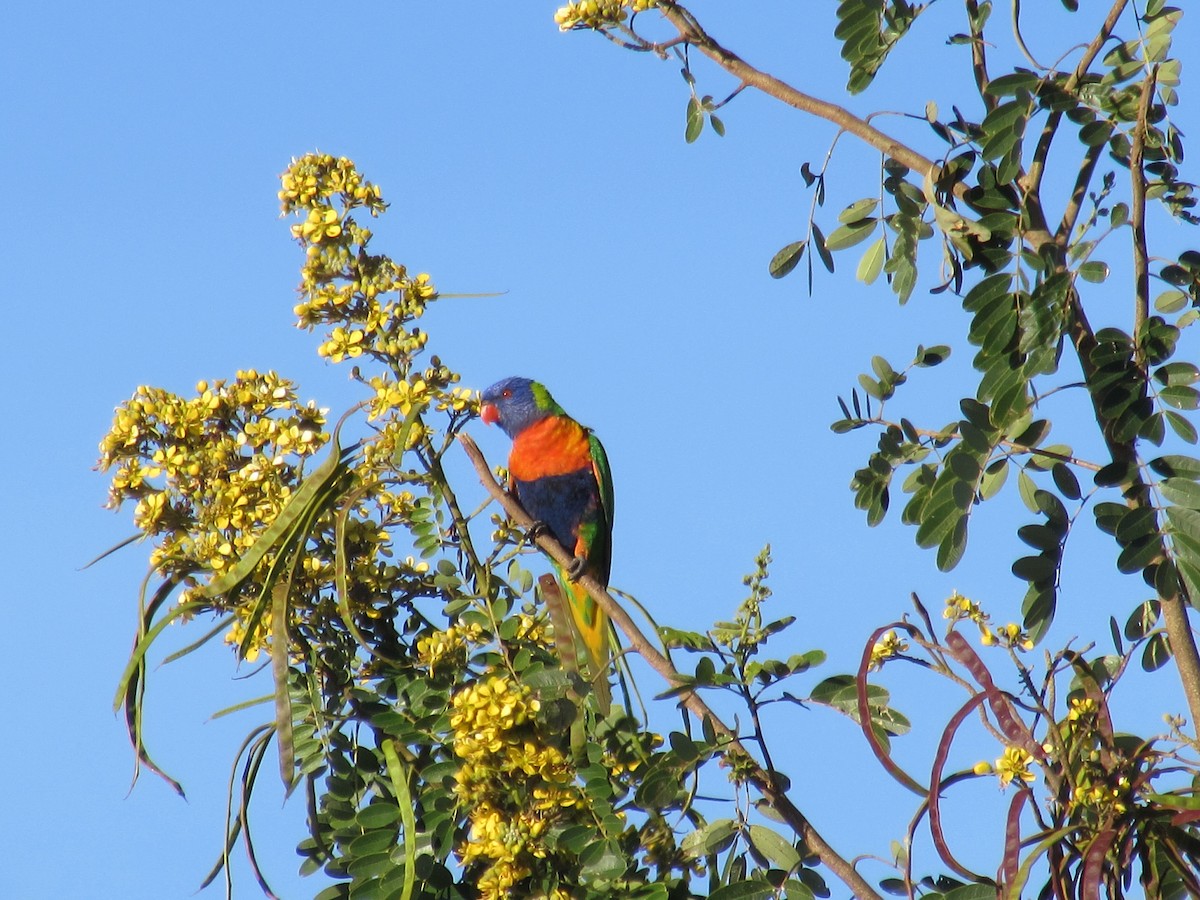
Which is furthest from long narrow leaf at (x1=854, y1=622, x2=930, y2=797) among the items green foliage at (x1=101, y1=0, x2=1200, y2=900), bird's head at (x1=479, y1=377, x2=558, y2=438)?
bird's head at (x1=479, y1=377, x2=558, y2=438)

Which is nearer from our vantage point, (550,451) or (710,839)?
(710,839)

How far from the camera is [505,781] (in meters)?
1.91

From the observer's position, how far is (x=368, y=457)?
2102 mm

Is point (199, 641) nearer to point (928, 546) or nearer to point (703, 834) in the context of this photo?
point (703, 834)

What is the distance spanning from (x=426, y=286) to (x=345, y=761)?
83 centimetres

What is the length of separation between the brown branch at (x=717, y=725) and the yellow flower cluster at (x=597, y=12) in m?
0.80

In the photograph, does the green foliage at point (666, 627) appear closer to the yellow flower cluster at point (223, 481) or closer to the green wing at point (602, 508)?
the yellow flower cluster at point (223, 481)

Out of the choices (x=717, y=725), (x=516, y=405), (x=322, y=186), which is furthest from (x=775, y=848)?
(x=516, y=405)

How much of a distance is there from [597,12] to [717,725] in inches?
51.2

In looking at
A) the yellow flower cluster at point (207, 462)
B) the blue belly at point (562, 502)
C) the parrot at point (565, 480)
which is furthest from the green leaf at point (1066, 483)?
the blue belly at point (562, 502)

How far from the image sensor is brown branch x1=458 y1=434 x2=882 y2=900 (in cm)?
189

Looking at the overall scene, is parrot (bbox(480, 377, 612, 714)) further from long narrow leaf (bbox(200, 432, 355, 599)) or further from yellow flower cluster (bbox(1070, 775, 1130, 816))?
yellow flower cluster (bbox(1070, 775, 1130, 816))

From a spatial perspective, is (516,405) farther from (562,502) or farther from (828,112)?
(828,112)

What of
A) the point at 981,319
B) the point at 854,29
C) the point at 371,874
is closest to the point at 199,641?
the point at 371,874
